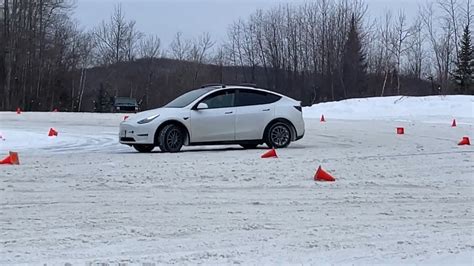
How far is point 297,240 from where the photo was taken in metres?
6.69

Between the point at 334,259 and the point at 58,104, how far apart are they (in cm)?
6705

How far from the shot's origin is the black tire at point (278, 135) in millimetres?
16141

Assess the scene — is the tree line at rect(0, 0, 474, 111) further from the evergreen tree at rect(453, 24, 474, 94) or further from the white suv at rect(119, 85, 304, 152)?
the white suv at rect(119, 85, 304, 152)

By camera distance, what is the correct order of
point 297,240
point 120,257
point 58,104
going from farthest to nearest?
point 58,104 < point 297,240 < point 120,257

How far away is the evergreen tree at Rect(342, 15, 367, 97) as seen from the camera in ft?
249

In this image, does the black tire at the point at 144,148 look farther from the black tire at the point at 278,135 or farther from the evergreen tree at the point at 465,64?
the evergreen tree at the point at 465,64

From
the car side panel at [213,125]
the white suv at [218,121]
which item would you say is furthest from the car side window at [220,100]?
the car side panel at [213,125]

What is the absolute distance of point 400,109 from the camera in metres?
42.2

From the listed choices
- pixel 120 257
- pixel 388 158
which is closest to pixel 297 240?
pixel 120 257

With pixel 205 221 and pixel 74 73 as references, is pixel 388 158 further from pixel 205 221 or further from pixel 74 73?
pixel 74 73

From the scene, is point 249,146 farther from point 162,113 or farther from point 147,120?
point 147,120

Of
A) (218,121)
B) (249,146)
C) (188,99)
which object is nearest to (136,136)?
(188,99)

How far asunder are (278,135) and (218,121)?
160 cm

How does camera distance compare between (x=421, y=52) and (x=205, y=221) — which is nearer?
(x=205, y=221)
